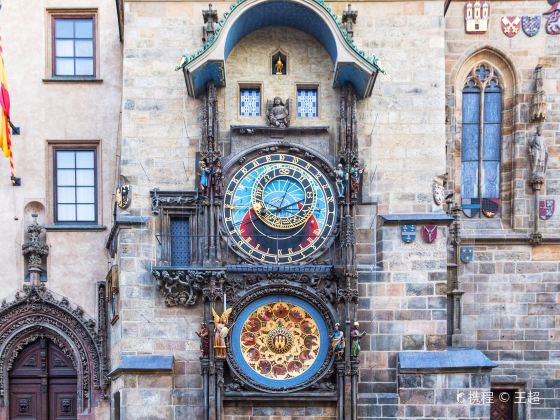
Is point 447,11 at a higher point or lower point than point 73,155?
higher

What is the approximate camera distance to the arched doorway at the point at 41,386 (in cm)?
1758

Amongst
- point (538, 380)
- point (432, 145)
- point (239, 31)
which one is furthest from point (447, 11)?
point (538, 380)

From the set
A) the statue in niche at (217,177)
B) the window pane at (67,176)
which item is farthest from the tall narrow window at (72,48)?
the statue in niche at (217,177)

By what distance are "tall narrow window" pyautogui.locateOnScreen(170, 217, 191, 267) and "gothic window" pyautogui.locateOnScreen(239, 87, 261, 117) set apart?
2.15 meters

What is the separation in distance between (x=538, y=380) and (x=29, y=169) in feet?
34.6

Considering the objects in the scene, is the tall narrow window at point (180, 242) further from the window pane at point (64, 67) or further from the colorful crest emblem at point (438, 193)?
the window pane at point (64, 67)

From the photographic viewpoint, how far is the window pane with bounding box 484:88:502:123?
1778 cm

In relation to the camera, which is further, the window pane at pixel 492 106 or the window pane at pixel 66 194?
the window pane at pixel 66 194

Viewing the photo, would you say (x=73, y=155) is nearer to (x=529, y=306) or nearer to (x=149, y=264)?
(x=149, y=264)

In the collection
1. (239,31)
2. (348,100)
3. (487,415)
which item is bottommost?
(487,415)

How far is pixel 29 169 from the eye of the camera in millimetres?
17828

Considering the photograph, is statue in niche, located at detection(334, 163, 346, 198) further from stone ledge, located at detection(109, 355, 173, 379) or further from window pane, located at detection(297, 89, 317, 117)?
stone ledge, located at detection(109, 355, 173, 379)

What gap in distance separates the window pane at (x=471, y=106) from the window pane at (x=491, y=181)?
910 mm

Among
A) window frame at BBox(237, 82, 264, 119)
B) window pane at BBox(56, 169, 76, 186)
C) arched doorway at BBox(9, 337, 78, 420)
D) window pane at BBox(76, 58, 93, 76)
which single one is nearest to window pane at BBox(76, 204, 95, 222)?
window pane at BBox(56, 169, 76, 186)
